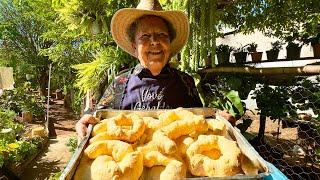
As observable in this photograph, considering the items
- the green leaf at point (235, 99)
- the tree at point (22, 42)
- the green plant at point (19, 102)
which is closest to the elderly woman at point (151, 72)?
the green leaf at point (235, 99)

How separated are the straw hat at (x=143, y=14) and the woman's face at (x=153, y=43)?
0.19ft

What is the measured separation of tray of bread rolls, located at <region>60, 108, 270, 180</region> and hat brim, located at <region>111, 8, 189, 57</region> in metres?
0.95

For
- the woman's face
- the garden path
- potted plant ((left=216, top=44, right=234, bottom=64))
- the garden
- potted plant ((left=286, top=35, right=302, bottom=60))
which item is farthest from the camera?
the garden path

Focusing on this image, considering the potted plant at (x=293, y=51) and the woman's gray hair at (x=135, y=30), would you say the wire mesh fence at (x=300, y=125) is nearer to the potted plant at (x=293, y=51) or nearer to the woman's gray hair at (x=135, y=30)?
the potted plant at (x=293, y=51)

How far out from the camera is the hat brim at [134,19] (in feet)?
5.88

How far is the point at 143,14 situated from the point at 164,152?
1.17 metres

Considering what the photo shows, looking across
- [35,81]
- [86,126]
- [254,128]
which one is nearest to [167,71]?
[86,126]

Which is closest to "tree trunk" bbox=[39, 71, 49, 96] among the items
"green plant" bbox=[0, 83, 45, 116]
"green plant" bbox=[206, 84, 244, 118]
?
"green plant" bbox=[0, 83, 45, 116]

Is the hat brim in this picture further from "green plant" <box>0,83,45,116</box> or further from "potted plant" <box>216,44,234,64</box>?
"green plant" <box>0,83,45,116</box>

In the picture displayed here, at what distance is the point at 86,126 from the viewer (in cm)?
105

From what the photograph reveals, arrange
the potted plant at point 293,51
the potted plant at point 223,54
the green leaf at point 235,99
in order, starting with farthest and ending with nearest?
the potted plant at point 223,54
the potted plant at point 293,51
the green leaf at point 235,99

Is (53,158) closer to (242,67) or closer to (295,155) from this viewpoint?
(242,67)

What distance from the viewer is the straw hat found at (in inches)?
70.1

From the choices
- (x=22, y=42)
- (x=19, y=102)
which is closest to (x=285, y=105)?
(x=19, y=102)
